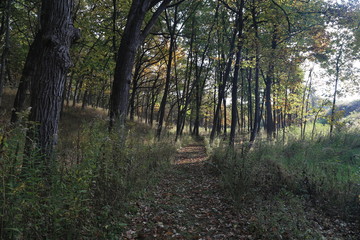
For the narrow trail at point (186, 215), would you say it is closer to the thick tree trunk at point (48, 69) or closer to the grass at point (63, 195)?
the grass at point (63, 195)

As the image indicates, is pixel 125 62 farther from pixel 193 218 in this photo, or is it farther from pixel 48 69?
pixel 193 218

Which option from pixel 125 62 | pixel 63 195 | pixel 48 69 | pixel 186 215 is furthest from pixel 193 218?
pixel 125 62

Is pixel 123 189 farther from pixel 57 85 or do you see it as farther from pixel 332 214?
pixel 332 214

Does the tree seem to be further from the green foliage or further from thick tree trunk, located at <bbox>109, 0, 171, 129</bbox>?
the green foliage

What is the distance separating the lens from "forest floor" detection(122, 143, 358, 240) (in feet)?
11.2

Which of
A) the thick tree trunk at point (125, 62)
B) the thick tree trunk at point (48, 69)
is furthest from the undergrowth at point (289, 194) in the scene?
the thick tree trunk at point (48, 69)

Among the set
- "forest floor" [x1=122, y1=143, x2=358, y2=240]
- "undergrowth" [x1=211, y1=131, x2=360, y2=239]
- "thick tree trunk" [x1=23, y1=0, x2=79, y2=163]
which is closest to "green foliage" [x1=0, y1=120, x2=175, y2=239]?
"forest floor" [x1=122, y1=143, x2=358, y2=240]

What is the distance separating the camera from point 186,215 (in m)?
4.14

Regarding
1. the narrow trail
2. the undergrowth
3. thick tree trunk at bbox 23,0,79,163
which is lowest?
the narrow trail

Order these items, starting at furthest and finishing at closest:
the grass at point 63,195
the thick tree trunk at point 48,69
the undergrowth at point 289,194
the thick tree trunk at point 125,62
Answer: the thick tree trunk at point 125,62 < the undergrowth at point 289,194 < the thick tree trunk at point 48,69 < the grass at point 63,195

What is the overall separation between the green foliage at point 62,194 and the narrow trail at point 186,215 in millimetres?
398

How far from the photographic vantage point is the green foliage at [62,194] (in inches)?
74.3

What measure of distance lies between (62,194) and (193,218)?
2.57 metres

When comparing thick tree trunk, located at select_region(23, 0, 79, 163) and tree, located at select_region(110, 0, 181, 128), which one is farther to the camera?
tree, located at select_region(110, 0, 181, 128)
